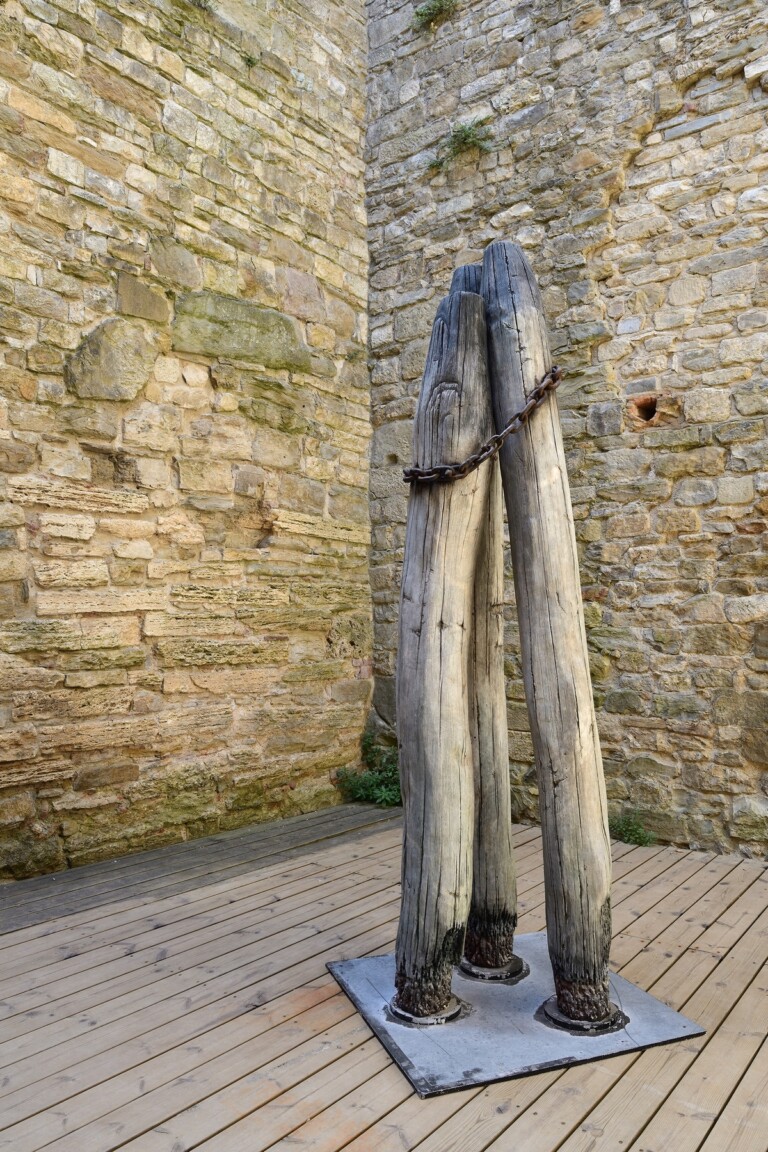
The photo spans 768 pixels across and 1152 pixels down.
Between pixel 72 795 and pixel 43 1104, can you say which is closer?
pixel 43 1104

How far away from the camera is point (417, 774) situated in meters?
2.22

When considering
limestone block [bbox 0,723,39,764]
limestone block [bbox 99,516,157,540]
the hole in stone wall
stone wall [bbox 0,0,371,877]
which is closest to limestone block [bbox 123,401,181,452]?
stone wall [bbox 0,0,371,877]

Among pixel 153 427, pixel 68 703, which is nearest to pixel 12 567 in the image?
pixel 68 703

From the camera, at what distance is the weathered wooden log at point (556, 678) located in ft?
7.02

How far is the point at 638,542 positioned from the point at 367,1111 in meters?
3.11

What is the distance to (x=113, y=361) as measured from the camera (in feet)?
12.9

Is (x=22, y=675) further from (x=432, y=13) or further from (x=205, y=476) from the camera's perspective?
(x=432, y=13)

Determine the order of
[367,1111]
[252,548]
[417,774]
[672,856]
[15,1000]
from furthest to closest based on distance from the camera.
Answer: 1. [252,548]
2. [672,856]
3. [15,1000]
4. [417,774]
5. [367,1111]

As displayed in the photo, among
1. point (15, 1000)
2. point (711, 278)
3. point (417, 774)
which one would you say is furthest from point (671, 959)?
point (711, 278)

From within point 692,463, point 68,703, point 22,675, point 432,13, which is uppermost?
point 432,13

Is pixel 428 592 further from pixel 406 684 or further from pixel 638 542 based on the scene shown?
pixel 638 542

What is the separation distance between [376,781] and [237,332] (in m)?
2.74

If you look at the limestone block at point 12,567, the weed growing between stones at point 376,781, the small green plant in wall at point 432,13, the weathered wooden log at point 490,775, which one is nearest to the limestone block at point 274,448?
the limestone block at point 12,567

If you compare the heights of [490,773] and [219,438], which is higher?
[219,438]
